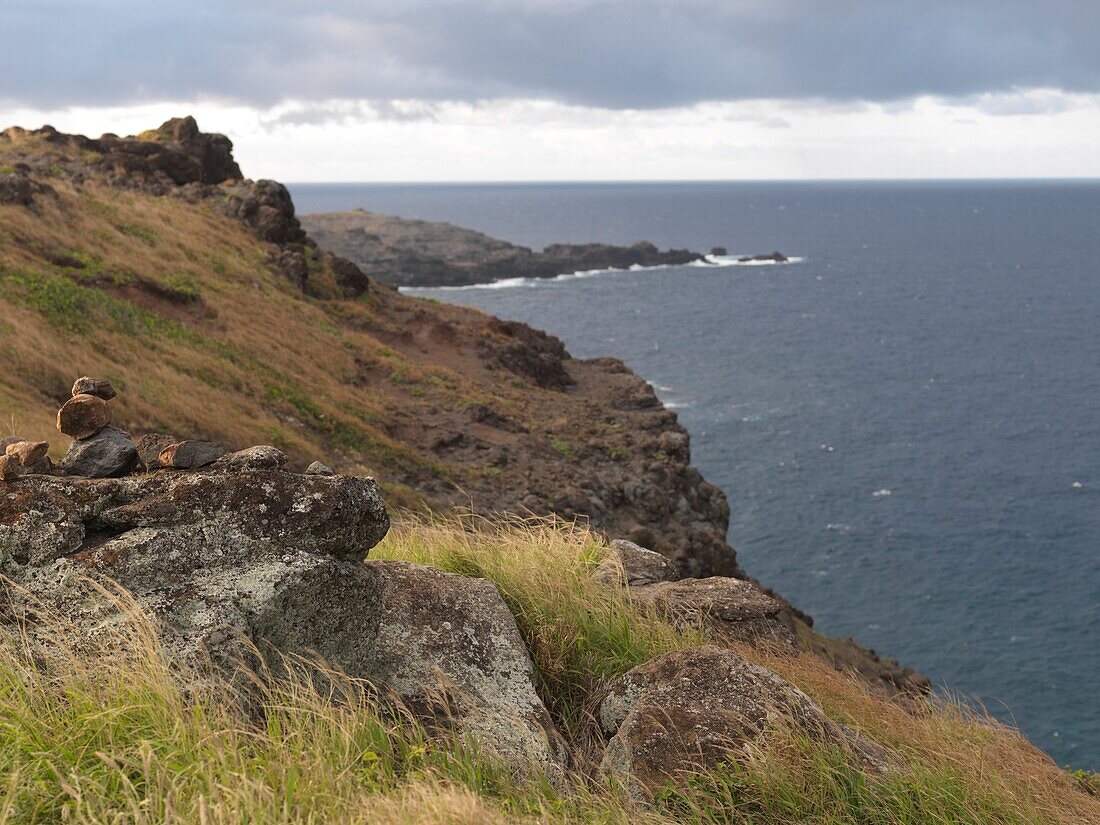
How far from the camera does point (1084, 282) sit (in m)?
124

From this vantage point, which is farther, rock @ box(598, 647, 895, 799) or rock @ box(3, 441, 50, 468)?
rock @ box(3, 441, 50, 468)

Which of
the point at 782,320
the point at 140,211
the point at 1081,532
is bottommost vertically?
the point at 1081,532

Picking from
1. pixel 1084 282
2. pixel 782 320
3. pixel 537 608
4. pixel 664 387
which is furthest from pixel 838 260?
pixel 537 608

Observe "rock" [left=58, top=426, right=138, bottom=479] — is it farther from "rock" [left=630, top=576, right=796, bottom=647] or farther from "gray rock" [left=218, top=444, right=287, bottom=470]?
"rock" [left=630, top=576, right=796, bottom=647]

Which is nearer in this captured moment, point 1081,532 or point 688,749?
point 688,749

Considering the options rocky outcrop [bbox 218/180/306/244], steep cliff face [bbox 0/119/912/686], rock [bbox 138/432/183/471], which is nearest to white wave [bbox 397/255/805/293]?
rocky outcrop [bbox 218/180/306/244]

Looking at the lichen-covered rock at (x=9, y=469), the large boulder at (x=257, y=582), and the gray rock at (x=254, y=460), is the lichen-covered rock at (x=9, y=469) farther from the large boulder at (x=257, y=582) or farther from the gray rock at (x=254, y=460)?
the gray rock at (x=254, y=460)

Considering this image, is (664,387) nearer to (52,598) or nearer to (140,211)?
(140,211)

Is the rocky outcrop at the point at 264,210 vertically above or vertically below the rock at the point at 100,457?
above

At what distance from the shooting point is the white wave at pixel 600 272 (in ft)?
409

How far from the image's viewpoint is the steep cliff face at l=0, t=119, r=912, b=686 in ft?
75.4

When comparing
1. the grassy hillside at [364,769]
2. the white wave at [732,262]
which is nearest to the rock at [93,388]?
the grassy hillside at [364,769]

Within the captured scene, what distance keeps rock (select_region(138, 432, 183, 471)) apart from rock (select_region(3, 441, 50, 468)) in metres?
0.65

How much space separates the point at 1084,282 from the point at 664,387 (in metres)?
84.0
